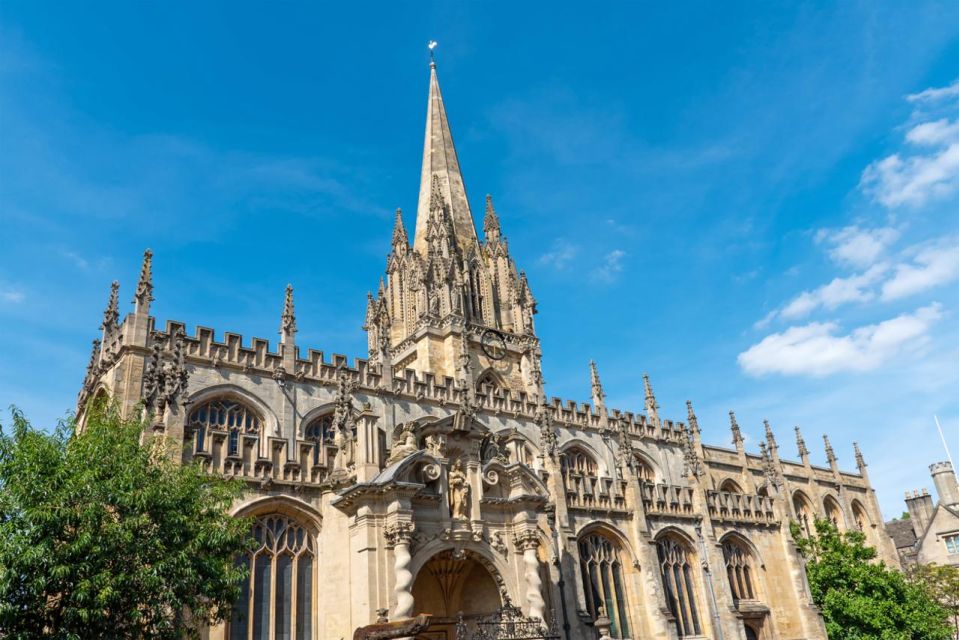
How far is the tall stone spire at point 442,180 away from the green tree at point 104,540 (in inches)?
1277

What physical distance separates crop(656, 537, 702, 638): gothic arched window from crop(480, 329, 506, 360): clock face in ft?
48.2

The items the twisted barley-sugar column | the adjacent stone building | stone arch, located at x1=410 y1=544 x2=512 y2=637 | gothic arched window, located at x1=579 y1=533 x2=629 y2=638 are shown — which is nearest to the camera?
the twisted barley-sugar column

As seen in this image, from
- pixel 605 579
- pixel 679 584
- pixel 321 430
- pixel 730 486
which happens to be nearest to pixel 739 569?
pixel 679 584

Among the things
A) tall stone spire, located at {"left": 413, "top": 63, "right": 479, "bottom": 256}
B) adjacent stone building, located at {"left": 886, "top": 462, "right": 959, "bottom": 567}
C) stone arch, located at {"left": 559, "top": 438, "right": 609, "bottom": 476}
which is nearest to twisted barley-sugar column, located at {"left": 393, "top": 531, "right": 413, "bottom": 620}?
stone arch, located at {"left": 559, "top": 438, "right": 609, "bottom": 476}

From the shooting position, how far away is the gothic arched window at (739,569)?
36.9 m

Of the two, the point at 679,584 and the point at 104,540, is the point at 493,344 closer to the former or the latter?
the point at 679,584

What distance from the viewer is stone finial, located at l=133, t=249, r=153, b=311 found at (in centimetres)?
2892

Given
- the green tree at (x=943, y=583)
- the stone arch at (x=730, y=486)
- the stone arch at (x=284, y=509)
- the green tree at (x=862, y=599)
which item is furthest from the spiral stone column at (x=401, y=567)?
the green tree at (x=943, y=583)

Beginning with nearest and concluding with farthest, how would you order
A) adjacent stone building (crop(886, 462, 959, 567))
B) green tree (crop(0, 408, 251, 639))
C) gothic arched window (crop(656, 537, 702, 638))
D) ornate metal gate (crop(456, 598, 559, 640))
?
green tree (crop(0, 408, 251, 639))
ornate metal gate (crop(456, 598, 559, 640))
gothic arched window (crop(656, 537, 702, 638))
adjacent stone building (crop(886, 462, 959, 567))

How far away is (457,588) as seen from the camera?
24.5m

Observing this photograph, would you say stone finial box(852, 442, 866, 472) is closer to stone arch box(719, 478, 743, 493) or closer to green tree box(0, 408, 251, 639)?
stone arch box(719, 478, 743, 493)

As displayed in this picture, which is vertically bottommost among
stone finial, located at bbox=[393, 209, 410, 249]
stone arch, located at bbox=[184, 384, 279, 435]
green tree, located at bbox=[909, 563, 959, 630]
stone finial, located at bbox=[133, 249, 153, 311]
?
green tree, located at bbox=[909, 563, 959, 630]

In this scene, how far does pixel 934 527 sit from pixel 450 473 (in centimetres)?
5297

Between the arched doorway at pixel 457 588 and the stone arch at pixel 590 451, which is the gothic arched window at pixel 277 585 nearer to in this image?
A: the arched doorway at pixel 457 588
